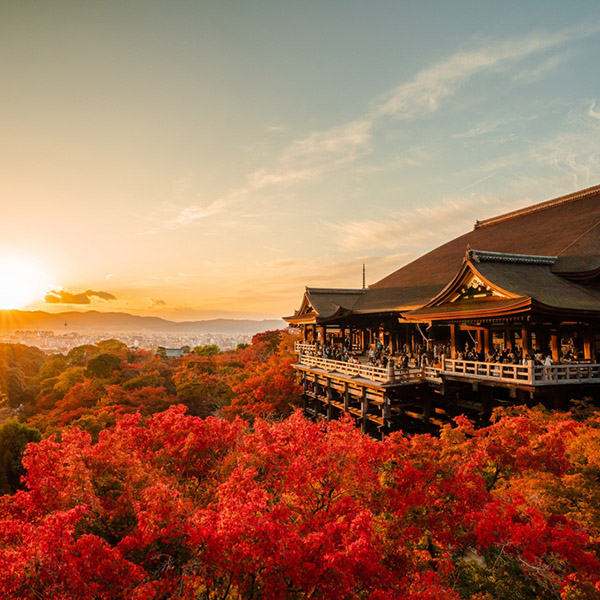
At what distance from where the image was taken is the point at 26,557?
5.22 meters

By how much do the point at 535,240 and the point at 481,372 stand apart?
12483mm

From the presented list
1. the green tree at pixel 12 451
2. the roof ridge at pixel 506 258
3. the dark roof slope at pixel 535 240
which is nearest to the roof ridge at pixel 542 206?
the dark roof slope at pixel 535 240

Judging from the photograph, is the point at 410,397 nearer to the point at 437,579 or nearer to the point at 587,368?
the point at 587,368

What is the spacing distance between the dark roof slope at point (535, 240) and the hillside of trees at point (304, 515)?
9.81 metres

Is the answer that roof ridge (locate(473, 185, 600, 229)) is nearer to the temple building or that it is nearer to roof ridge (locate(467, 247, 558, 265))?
the temple building

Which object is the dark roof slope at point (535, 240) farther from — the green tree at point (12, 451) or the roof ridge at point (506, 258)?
the green tree at point (12, 451)

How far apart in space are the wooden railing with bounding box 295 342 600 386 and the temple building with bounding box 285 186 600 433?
5 centimetres

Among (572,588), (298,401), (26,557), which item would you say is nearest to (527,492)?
(572,588)

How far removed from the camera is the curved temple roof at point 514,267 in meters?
15.2

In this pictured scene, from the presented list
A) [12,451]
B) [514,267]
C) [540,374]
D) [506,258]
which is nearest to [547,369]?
[540,374]

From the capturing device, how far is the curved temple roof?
15164 millimetres

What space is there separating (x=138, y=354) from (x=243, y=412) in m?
31.6

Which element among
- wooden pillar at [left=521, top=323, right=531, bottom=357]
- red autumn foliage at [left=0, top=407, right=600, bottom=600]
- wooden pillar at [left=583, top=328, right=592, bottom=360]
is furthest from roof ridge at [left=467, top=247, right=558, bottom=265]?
red autumn foliage at [left=0, top=407, right=600, bottom=600]

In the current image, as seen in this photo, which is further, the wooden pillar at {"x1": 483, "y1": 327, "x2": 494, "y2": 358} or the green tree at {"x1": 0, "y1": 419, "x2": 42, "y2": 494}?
the green tree at {"x1": 0, "y1": 419, "x2": 42, "y2": 494}
